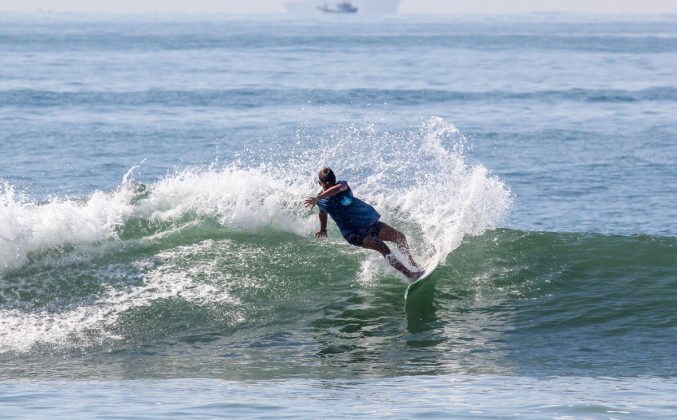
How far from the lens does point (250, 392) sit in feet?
32.2

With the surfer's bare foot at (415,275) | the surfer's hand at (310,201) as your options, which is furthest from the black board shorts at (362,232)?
the surfer's hand at (310,201)

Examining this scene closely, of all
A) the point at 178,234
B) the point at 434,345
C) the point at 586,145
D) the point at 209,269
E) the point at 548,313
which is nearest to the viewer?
the point at 434,345

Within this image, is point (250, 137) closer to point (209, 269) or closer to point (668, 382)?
point (209, 269)

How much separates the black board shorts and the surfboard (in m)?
0.76

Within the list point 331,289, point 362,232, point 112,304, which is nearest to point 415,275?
point 362,232

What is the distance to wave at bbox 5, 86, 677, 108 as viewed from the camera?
3747 centimetres

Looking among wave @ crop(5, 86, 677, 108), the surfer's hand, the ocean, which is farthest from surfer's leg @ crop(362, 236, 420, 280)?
wave @ crop(5, 86, 677, 108)

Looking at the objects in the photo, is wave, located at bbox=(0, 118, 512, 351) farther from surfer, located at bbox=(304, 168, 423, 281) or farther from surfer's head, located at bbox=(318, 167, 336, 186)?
surfer's head, located at bbox=(318, 167, 336, 186)

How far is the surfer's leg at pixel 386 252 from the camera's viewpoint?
1262 centimetres

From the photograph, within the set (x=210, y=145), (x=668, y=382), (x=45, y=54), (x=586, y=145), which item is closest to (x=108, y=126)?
(x=210, y=145)

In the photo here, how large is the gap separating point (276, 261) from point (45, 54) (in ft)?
171

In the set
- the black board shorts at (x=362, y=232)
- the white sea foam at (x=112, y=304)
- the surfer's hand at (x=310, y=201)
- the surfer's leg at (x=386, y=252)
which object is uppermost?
the surfer's hand at (x=310, y=201)

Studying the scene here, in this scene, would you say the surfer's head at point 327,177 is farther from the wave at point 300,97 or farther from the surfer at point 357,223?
the wave at point 300,97

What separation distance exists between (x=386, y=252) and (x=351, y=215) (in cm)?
67
